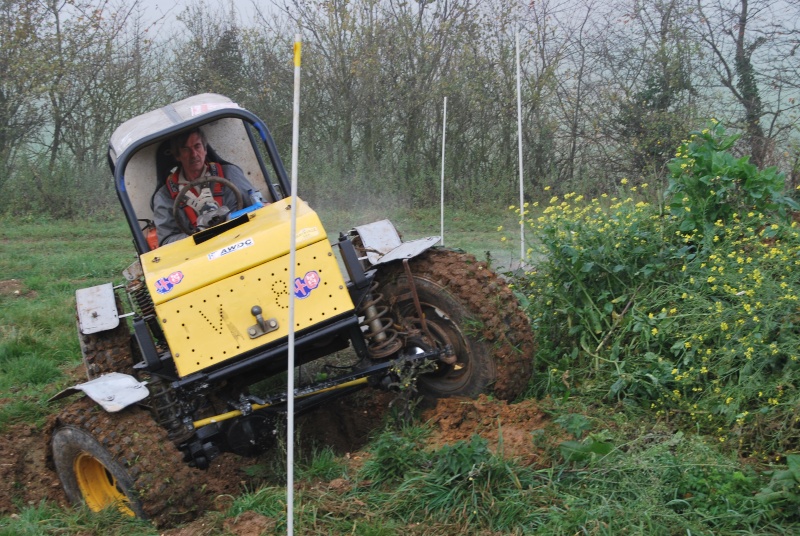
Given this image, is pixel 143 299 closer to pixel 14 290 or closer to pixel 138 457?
pixel 138 457

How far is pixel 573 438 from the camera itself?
14.9 ft

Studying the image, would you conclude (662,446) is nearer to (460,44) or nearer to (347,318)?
(347,318)

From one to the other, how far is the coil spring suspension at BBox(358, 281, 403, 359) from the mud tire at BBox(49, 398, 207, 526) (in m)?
1.30

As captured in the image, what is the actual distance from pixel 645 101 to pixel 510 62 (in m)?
2.86

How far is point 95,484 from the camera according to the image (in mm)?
5180

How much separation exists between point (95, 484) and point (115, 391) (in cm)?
75

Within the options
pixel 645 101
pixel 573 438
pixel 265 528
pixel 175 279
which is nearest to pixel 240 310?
pixel 175 279

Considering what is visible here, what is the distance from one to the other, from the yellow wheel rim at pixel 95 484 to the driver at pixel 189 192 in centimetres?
152

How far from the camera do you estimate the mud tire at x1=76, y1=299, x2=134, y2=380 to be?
225 inches

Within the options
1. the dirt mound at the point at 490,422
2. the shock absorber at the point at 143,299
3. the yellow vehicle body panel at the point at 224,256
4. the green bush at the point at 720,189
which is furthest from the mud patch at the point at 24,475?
the green bush at the point at 720,189

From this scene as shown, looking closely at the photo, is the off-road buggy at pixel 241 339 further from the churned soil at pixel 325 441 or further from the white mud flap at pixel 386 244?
the churned soil at pixel 325 441

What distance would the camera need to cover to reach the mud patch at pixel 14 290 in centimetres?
970

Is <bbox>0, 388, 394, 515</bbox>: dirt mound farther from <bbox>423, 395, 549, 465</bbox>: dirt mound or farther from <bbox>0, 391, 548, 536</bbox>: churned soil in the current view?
<bbox>423, 395, 549, 465</bbox>: dirt mound

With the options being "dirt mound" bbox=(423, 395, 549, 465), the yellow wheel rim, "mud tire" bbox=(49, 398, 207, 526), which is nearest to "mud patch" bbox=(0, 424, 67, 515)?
the yellow wheel rim
